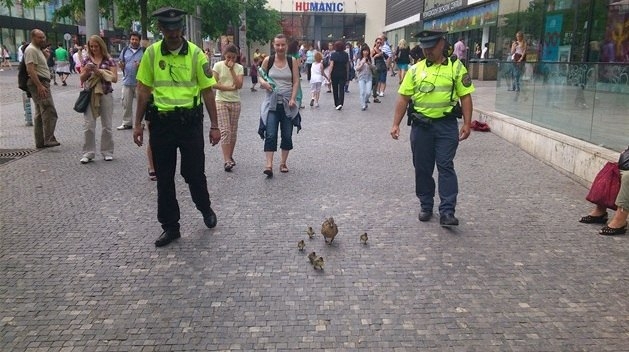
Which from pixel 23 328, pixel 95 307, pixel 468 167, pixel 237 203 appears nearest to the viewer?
pixel 23 328

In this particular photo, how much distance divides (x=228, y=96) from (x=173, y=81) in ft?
9.74

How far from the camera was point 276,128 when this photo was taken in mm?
7770

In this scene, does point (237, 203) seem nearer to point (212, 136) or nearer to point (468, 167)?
point (212, 136)

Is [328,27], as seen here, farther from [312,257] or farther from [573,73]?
[312,257]

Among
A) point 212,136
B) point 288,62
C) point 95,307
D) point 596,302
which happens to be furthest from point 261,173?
point 596,302

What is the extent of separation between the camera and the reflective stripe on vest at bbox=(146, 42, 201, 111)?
499 centimetres

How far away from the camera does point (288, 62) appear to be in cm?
774

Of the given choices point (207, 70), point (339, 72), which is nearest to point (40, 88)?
point (207, 70)

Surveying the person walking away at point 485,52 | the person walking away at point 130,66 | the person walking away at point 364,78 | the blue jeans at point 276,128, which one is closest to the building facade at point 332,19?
the person walking away at point 485,52

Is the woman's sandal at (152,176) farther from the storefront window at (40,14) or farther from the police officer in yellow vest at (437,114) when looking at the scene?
the storefront window at (40,14)

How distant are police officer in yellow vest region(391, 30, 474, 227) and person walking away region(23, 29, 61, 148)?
19.7ft

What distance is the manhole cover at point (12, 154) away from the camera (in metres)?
8.83

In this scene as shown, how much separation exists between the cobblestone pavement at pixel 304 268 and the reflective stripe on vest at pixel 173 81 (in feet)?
4.03

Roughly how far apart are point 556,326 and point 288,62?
506 cm
